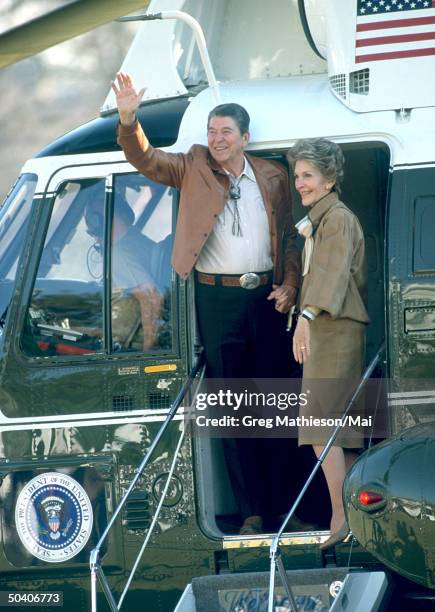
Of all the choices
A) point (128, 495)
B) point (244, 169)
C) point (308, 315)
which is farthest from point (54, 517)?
point (244, 169)

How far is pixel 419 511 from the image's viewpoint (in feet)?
21.6

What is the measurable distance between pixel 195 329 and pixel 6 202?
1432 millimetres

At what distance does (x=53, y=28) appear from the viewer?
6.59m

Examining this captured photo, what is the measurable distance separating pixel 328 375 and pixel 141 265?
125 cm

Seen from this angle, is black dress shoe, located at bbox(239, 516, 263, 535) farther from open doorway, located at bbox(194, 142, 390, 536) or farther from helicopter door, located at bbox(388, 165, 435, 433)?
helicopter door, located at bbox(388, 165, 435, 433)

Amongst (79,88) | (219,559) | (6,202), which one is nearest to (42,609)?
(219,559)

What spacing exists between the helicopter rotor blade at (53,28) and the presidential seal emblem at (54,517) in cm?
243

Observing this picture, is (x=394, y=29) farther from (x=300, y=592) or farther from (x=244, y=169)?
(x=300, y=592)

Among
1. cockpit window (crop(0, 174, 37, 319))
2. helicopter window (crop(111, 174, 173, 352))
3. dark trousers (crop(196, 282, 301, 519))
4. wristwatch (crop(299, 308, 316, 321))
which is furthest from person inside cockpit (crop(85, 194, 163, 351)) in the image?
wristwatch (crop(299, 308, 316, 321))

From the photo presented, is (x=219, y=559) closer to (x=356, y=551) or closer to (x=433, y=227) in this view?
(x=356, y=551)

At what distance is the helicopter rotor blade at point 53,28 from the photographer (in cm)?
655

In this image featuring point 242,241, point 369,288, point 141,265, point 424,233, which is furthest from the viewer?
point 369,288

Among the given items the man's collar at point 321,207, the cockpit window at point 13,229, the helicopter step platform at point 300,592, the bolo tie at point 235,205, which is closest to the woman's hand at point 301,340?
the man's collar at point 321,207

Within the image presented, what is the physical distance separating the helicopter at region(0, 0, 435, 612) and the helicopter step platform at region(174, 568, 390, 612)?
0.01 metres
